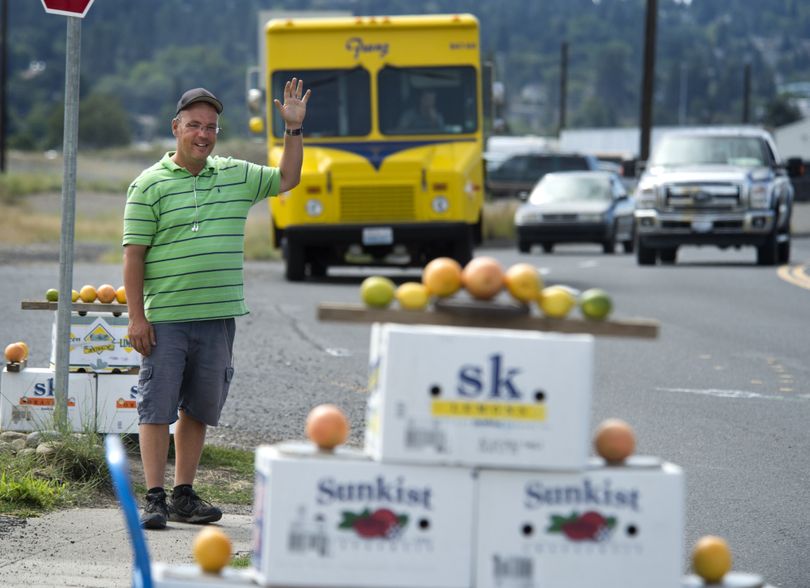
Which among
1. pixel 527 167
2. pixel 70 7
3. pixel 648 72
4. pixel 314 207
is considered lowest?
pixel 314 207

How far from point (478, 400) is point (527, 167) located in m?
43.0

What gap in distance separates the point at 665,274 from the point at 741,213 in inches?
59.9

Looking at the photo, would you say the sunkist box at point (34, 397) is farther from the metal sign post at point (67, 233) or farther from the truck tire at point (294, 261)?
the truck tire at point (294, 261)

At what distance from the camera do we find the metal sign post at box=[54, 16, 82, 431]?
7637mm

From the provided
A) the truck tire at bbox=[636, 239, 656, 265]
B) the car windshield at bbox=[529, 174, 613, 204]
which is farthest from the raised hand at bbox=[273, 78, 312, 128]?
the car windshield at bbox=[529, 174, 613, 204]

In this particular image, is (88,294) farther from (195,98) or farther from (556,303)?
(556,303)

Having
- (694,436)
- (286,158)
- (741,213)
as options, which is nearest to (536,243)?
(741,213)

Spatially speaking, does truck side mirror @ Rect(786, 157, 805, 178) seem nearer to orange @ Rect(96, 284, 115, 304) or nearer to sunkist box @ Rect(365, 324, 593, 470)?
orange @ Rect(96, 284, 115, 304)

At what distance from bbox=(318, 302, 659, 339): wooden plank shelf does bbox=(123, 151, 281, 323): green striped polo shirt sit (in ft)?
7.63

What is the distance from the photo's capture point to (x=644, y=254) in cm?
2550

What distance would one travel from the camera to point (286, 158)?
6355 millimetres

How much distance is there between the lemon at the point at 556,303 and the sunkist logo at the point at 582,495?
45 centimetres

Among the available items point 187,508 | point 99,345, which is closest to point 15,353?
point 99,345

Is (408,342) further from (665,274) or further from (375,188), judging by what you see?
(665,274)
